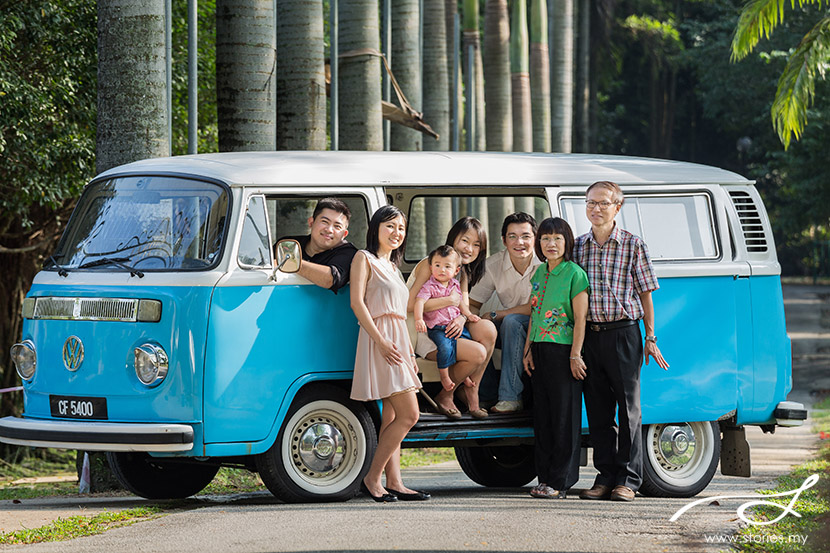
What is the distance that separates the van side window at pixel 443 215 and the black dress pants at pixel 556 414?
2.33 metres

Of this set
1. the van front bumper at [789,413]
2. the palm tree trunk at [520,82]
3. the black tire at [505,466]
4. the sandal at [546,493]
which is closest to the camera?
the sandal at [546,493]

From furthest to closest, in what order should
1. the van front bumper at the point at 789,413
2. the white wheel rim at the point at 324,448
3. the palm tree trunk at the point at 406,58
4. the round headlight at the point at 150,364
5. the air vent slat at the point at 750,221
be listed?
the palm tree trunk at the point at 406,58
the air vent slat at the point at 750,221
the van front bumper at the point at 789,413
the white wheel rim at the point at 324,448
the round headlight at the point at 150,364

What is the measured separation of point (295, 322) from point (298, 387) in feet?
1.32

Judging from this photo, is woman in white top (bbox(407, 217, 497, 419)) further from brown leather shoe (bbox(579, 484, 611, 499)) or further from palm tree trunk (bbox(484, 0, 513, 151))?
palm tree trunk (bbox(484, 0, 513, 151))

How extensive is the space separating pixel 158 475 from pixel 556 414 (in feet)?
9.09

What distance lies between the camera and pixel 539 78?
3525 cm

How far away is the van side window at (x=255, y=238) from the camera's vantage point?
346 inches

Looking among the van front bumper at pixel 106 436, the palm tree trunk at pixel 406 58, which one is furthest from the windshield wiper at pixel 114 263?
the palm tree trunk at pixel 406 58

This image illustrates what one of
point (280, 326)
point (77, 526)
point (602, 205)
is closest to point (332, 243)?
point (280, 326)

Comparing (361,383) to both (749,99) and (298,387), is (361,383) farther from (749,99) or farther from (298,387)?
(749,99)

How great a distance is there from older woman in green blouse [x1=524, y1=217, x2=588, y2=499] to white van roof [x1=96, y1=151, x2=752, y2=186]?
67 centimetres

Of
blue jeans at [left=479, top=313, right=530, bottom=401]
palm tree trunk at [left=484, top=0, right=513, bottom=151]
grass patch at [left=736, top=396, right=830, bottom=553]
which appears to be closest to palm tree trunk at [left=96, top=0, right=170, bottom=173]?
blue jeans at [left=479, top=313, right=530, bottom=401]

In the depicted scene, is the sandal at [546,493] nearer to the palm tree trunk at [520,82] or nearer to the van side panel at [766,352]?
the van side panel at [766,352]

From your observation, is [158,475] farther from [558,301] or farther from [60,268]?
[558,301]
